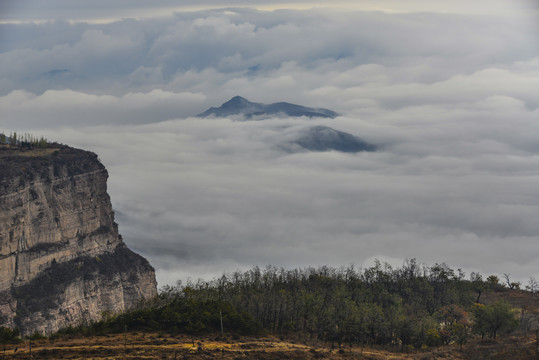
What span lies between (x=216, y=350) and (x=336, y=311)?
39.2 m

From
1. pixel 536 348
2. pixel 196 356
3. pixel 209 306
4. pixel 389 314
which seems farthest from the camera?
pixel 389 314

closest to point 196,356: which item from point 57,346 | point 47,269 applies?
point 57,346

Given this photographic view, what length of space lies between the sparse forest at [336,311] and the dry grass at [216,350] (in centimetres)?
484

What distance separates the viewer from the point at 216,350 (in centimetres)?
9281

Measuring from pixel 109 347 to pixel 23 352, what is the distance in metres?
11.5

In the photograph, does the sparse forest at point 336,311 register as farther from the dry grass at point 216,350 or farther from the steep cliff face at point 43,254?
the steep cliff face at point 43,254

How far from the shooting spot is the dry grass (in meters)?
88.2

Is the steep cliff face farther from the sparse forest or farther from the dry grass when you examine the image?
the dry grass

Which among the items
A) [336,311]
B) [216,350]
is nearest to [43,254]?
[336,311]

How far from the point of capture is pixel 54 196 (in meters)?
192

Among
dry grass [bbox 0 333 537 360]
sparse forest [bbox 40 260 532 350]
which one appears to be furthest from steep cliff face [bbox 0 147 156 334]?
dry grass [bbox 0 333 537 360]

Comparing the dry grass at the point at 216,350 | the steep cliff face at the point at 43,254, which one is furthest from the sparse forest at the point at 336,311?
the steep cliff face at the point at 43,254

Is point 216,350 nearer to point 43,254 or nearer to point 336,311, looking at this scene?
point 336,311

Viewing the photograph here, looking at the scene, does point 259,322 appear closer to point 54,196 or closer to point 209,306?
point 209,306
